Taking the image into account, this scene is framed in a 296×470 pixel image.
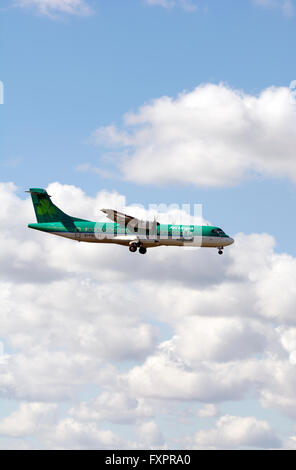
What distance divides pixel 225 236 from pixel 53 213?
25990 millimetres

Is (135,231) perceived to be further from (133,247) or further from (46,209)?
(46,209)

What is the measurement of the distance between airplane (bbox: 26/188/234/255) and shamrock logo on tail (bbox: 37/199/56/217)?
1993 millimetres

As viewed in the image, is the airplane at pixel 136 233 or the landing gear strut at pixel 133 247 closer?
the airplane at pixel 136 233

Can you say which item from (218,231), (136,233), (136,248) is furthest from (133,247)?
(218,231)

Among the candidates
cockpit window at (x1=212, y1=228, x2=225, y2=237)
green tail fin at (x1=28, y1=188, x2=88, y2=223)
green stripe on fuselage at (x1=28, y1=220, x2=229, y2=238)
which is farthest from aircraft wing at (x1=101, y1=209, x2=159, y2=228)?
cockpit window at (x1=212, y1=228, x2=225, y2=237)

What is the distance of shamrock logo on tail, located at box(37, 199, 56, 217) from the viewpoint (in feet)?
315

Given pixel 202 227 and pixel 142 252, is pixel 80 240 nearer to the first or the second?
pixel 142 252

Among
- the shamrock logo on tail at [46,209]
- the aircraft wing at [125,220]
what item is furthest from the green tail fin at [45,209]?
the aircraft wing at [125,220]

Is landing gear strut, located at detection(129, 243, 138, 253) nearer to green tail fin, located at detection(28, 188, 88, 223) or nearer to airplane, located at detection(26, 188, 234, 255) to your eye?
airplane, located at detection(26, 188, 234, 255)

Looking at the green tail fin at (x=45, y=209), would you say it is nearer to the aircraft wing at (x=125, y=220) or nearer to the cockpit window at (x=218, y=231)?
the aircraft wing at (x=125, y=220)

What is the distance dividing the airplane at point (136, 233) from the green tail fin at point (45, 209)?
1.12ft

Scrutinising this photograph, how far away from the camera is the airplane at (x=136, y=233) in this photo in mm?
91688
